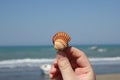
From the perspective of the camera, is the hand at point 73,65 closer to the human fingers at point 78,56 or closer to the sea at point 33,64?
the human fingers at point 78,56

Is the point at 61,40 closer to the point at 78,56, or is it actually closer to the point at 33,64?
the point at 78,56

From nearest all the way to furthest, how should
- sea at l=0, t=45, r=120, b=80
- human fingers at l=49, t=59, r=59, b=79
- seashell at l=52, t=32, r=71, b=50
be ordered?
seashell at l=52, t=32, r=71, b=50
human fingers at l=49, t=59, r=59, b=79
sea at l=0, t=45, r=120, b=80

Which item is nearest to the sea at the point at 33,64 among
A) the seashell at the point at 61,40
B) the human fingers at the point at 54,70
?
the human fingers at the point at 54,70

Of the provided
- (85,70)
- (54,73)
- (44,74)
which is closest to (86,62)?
(85,70)

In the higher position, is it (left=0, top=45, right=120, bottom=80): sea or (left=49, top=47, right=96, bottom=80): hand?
(left=49, top=47, right=96, bottom=80): hand

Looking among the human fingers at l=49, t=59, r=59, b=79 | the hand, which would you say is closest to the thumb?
the hand

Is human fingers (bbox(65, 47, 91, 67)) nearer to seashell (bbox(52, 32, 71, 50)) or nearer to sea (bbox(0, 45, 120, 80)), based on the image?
seashell (bbox(52, 32, 71, 50))

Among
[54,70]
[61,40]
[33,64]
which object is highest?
[61,40]

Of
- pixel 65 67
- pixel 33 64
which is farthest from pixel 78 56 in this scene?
pixel 33 64
